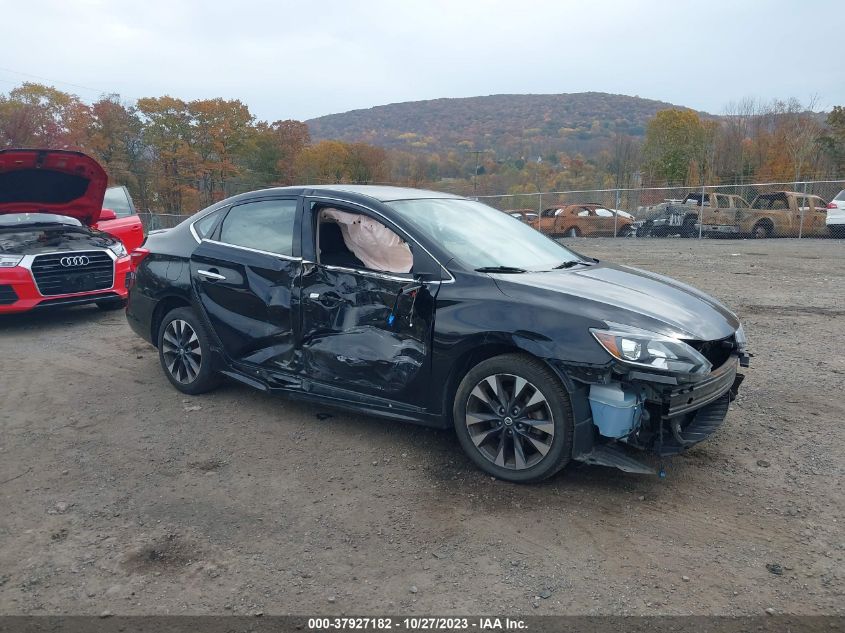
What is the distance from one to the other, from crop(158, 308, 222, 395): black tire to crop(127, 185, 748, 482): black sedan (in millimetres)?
13

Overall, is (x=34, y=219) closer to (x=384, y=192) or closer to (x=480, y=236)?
(x=384, y=192)

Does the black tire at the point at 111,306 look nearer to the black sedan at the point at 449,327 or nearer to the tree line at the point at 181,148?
the black sedan at the point at 449,327

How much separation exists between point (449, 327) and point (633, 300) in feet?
3.50

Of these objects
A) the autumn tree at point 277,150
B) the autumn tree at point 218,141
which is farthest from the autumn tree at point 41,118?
the autumn tree at point 277,150

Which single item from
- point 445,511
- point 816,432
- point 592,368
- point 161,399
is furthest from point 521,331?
point 161,399

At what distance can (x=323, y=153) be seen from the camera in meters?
57.5

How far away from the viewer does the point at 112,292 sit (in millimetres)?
8609

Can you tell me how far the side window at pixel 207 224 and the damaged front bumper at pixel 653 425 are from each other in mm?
3405

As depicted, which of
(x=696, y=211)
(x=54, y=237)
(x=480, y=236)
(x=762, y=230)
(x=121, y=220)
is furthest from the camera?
(x=696, y=211)

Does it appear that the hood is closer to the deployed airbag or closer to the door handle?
the deployed airbag

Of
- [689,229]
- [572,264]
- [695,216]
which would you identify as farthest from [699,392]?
[689,229]

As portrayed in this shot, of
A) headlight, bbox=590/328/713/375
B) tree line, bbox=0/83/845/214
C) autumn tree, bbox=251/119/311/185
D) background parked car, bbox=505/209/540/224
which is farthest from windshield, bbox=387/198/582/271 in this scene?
autumn tree, bbox=251/119/311/185

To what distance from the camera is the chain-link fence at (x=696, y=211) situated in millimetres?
20953

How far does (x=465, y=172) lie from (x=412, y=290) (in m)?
60.8
